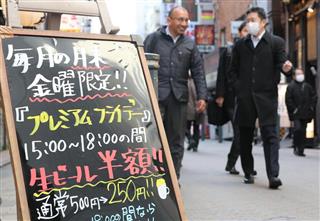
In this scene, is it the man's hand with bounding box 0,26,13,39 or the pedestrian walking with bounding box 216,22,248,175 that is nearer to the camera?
the man's hand with bounding box 0,26,13,39

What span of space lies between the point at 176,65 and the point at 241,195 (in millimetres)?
1559

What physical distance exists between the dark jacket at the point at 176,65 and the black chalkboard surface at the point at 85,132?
230cm

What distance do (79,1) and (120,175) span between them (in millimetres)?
1548

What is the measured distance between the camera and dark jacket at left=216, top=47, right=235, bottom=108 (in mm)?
8039

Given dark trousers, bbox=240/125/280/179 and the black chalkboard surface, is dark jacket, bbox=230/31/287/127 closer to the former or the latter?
dark trousers, bbox=240/125/280/179

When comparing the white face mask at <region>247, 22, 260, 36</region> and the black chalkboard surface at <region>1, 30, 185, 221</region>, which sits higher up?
the white face mask at <region>247, 22, 260, 36</region>

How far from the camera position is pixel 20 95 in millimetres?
3469

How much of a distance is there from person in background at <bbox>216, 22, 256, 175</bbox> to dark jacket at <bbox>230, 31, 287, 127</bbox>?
95 cm

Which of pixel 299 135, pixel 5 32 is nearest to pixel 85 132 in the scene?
pixel 5 32

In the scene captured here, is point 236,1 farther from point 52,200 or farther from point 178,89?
point 52,200

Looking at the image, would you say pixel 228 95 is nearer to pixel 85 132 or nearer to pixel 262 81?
pixel 262 81

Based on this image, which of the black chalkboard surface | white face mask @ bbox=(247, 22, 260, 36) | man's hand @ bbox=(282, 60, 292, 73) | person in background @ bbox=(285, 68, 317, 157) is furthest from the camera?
person in background @ bbox=(285, 68, 317, 157)

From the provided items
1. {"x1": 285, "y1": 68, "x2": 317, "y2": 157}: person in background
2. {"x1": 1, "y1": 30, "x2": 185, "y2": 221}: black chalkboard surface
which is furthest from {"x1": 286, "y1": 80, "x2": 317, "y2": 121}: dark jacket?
{"x1": 1, "y1": 30, "x2": 185, "y2": 221}: black chalkboard surface

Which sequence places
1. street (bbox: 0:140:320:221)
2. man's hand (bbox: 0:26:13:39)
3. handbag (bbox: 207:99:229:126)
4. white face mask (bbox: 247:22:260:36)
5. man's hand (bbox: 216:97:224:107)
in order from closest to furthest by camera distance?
1. man's hand (bbox: 0:26:13:39)
2. street (bbox: 0:140:320:221)
3. white face mask (bbox: 247:22:260:36)
4. man's hand (bbox: 216:97:224:107)
5. handbag (bbox: 207:99:229:126)
